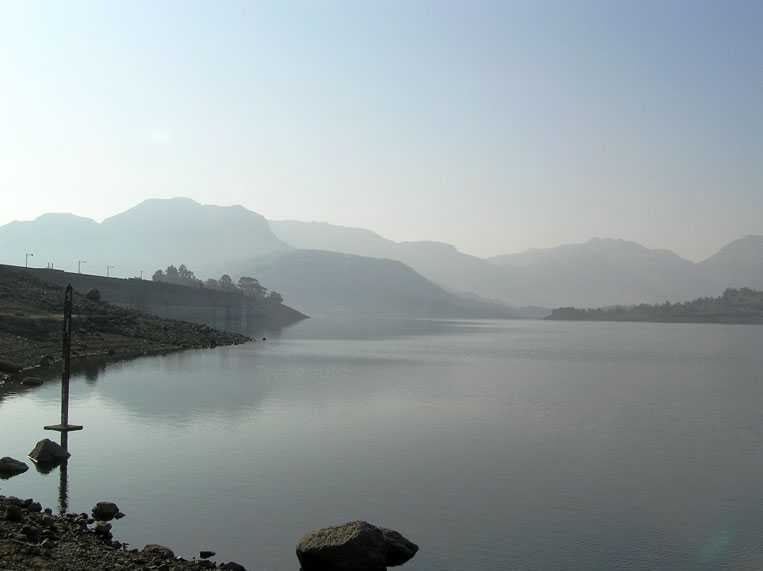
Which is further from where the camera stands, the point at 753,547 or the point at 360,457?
the point at 360,457

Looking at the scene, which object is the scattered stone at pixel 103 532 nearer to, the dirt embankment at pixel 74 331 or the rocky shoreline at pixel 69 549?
the rocky shoreline at pixel 69 549

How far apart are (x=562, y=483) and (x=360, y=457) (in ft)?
25.6

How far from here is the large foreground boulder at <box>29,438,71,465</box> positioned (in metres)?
23.7

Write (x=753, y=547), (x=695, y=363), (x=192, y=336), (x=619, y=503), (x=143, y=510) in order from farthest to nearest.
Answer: (x=192, y=336) < (x=695, y=363) < (x=619, y=503) < (x=143, y=510) < (x=753, y=547)

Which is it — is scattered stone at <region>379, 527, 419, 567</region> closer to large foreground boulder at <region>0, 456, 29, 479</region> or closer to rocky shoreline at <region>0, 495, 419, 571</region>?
rocky shoreline at <region>0, 495, 419, 571</region>

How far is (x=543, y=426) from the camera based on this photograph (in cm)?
3475

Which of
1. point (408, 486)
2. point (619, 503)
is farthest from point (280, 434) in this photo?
point (619, 503)

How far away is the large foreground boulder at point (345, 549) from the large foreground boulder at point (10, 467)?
12089mm

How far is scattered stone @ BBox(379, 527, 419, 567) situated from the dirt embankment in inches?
1586

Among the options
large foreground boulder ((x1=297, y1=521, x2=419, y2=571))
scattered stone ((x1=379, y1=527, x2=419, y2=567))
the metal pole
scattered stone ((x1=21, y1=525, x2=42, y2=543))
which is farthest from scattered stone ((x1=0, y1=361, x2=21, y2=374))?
scattered stone ((x1=379, y1=527, x2=419, y2=567))

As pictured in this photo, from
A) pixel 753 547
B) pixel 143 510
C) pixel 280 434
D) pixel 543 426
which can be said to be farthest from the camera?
pixel 543 426

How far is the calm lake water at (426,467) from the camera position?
17.2m

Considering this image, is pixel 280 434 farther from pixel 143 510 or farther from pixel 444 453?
pixel 143 510

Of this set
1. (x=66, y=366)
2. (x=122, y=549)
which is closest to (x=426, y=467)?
(x=122, y=549)
